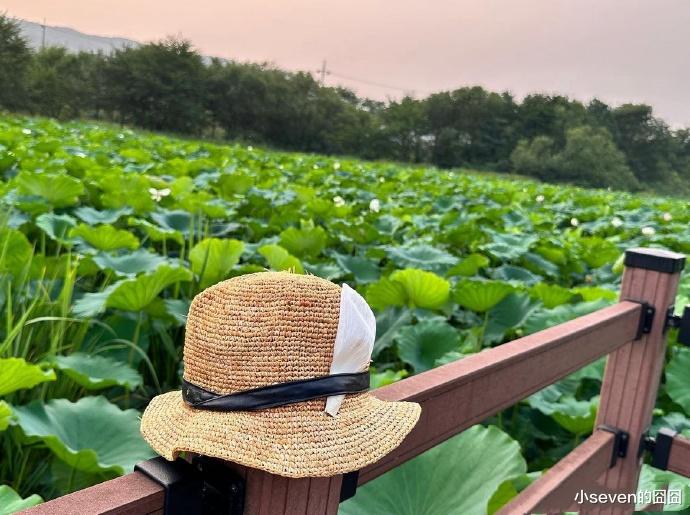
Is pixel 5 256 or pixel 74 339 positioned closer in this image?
pixel 74 339

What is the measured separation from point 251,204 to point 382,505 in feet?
9.11

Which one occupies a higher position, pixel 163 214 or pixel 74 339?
pixel 163 214

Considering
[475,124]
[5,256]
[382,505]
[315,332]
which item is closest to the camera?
[315,332]

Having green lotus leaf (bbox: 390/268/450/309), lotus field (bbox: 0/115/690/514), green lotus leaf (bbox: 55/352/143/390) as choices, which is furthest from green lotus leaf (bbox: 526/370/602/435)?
green lotus leaf (bbox: 55/352/143/390)

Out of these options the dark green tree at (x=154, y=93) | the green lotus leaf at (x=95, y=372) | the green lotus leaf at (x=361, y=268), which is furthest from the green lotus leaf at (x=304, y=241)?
the dark green tree at (x=154, y=93)

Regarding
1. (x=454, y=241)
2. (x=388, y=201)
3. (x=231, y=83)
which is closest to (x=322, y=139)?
(x=231, y=83)

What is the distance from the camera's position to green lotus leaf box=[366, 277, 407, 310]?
73.7 inches

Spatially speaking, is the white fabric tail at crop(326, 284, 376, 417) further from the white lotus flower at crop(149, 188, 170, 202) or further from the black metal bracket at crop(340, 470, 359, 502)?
the white lotus flower at crop(149, 188, 170, 202)

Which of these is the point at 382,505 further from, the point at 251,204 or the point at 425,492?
the point at 251,204

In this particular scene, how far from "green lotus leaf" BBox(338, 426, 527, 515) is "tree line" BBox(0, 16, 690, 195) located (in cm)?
2304

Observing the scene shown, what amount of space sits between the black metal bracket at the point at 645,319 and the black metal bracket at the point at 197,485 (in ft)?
3.37

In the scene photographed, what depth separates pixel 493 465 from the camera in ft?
3.18

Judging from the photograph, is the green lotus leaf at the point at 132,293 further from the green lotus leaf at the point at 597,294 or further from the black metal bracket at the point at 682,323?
the green lotus leaf at the point at 597,294

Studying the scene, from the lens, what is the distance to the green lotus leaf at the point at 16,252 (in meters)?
1.65
